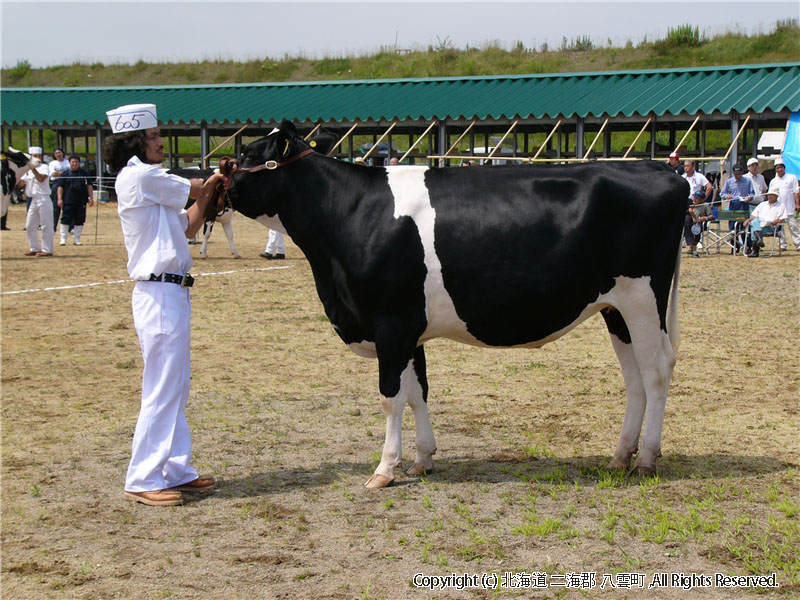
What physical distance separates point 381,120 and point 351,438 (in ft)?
90.3

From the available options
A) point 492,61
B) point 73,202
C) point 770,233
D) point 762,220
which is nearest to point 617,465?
point 762,220

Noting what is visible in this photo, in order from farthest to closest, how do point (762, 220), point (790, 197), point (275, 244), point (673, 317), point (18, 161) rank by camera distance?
point (790, 197)
point (762, 220)
point (275, 244)
point (18, 161)
point (673, 317)

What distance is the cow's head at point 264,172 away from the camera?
611cm

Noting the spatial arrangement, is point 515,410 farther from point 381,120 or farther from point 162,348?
point 381,120

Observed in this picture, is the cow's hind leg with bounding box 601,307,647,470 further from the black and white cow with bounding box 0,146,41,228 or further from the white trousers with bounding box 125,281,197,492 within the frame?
the black and white cow with bounding box 0,146,41,228

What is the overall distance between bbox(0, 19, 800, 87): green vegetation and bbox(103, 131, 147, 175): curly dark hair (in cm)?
4701

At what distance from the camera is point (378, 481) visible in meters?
5.90

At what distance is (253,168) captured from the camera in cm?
612

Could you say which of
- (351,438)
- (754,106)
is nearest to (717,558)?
(351,438)

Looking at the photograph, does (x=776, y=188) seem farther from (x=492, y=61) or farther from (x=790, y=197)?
(x=492, y=61)

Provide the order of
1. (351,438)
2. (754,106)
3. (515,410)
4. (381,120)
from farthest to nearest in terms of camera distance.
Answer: (381,120), (754,106), (515,410), (351,438)

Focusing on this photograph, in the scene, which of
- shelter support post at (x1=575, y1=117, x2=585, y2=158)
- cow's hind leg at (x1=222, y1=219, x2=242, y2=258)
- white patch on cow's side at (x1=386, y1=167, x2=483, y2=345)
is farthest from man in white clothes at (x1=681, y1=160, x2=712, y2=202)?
white patch on cow's side at (x1=386, y1=167, x2=483, y2=345)

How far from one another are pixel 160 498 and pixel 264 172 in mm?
2143

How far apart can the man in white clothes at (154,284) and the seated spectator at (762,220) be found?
54.3 feet
